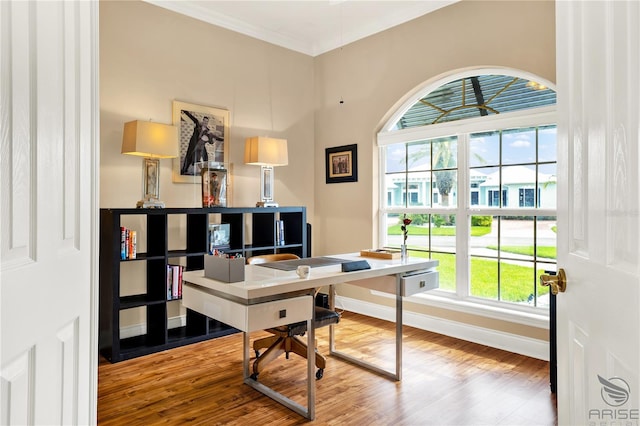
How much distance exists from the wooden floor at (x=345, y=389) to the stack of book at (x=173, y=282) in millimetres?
443

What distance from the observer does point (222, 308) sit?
2176 mm

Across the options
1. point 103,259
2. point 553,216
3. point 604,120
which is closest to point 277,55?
point 103,259

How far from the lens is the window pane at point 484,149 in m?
3.54

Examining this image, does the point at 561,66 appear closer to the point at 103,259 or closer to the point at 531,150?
the point at 531,150

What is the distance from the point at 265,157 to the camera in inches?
157

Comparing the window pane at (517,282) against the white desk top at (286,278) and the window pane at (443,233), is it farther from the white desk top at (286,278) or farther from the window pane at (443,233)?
the white desk top at (286,278)

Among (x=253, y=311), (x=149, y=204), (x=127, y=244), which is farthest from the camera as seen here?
(x=149, y=204)

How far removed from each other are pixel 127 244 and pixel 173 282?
49 centimetres

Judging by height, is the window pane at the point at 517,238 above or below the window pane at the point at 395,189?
below

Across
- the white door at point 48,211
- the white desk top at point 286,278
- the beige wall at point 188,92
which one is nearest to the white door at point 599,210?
the white door at point 48,211

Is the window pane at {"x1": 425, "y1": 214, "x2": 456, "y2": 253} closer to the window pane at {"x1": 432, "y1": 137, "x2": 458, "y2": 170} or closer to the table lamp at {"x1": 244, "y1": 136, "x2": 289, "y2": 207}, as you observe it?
the window pane at {"x1": 432, "y1": 137, "x2": 458, "y2": 170}

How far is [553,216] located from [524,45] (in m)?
1.32

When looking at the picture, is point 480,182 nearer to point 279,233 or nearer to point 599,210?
point 279,233

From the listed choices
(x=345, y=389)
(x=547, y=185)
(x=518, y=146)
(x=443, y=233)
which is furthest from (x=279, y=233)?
(x=547, y=185)
